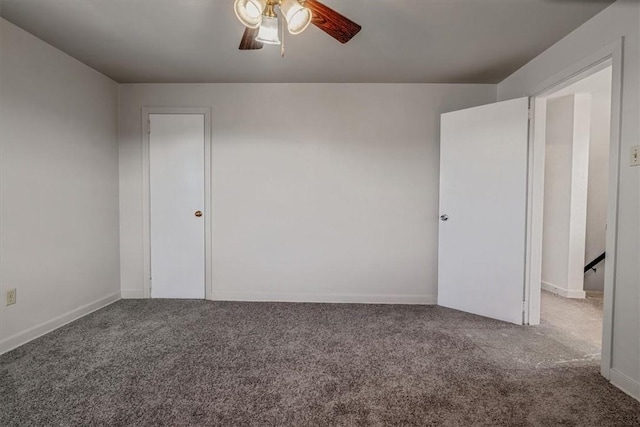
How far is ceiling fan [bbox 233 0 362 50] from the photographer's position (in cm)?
144

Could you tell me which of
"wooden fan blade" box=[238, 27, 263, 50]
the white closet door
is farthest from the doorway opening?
the white closet door

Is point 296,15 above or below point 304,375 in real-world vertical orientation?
above

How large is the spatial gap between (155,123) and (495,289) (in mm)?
3830

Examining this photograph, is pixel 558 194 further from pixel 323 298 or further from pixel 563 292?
pixel 323 298

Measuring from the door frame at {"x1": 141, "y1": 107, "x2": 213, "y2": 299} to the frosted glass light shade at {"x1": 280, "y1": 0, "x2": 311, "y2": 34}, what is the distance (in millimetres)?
2026

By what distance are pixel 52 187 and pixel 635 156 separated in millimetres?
4066

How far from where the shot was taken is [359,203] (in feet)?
10.7

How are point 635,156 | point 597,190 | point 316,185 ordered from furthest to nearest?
point 597,190 < point 316,185 < point 635,156

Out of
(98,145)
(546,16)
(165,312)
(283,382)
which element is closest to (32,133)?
(98,145)

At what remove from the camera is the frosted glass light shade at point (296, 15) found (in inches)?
56.9

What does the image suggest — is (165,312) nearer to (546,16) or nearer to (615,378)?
(615,378)

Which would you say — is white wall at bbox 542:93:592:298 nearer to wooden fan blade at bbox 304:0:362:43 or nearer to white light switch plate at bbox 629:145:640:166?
white light switch plate at bbox 629:145:640:166

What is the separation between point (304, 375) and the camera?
188cm

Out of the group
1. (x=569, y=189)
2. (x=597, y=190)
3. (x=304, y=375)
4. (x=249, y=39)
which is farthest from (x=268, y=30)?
(x=597, y=190)
